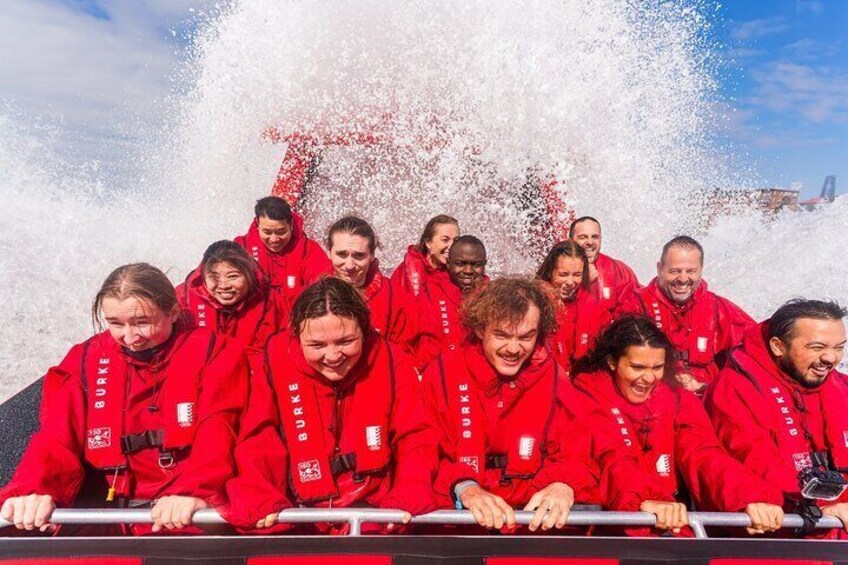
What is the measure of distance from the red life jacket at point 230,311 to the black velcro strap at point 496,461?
134 cm

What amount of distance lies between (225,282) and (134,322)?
2.58 feet

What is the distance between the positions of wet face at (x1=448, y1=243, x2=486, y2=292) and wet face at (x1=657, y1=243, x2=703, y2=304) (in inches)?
41.5

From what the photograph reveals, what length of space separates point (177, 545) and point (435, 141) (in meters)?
3.26

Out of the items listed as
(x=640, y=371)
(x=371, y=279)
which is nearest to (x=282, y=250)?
(x=371, y=279)

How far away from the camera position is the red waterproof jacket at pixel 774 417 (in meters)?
1.96

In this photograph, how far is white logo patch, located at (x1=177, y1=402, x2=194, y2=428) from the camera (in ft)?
5.91

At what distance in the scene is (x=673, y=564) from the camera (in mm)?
1366

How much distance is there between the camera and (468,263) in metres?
3.07

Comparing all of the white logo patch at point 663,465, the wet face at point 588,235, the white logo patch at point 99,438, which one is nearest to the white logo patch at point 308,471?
the white logo patch at point 99,438

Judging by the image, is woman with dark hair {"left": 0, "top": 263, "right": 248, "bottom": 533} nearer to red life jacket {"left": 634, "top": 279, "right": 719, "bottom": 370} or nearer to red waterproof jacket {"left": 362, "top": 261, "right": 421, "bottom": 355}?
red waterproof jacket {"left": 362, "top": 261, "right": 421, "bottom": 355}

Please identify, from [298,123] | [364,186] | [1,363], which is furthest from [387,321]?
[1,363]

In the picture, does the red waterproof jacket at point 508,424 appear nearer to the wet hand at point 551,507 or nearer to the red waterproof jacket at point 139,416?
the wet hand at point 551,507

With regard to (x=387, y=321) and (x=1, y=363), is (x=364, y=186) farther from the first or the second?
(x=1, y=363)

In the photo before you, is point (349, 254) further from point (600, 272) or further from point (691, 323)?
point (691, 323)
